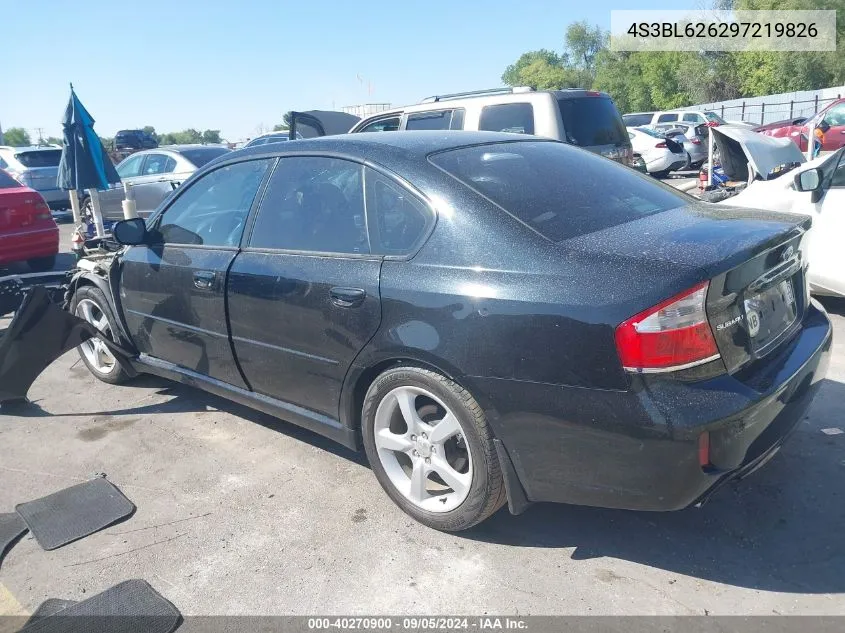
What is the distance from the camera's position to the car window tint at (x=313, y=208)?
127 inches

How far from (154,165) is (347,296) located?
1143 cm

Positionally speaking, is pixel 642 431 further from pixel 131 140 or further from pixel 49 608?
pixel 131 140

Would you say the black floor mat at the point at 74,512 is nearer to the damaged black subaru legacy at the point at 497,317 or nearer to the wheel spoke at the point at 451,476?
the damaged black subaru legacy at the point at 497,317

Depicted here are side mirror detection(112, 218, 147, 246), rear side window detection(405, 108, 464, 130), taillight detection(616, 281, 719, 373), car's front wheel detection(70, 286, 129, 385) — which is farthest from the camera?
rear side window detection(405, 108, 464, 130)

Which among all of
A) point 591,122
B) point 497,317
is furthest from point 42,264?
point 497,317

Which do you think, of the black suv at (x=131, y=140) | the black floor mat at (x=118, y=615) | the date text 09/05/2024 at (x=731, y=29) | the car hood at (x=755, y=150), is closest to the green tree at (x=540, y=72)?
the date text 09/05/2024 at (x=731, y=29)

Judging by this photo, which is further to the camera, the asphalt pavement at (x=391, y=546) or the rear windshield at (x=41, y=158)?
the rear windshield at (x=41, y=158)

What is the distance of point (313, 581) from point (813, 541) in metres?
2.03

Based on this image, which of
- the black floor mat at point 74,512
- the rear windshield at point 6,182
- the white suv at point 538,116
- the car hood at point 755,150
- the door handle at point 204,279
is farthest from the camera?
the rear windshield at point 6,182

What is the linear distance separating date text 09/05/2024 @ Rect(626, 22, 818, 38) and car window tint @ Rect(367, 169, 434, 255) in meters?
46.5

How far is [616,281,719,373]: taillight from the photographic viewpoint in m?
2.30

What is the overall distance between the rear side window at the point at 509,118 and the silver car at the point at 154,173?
6.50 m

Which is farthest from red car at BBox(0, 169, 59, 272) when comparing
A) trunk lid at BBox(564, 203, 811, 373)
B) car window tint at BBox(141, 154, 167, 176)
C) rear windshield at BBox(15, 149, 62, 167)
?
trunk lid at BBox(564, 203, 811, 373)

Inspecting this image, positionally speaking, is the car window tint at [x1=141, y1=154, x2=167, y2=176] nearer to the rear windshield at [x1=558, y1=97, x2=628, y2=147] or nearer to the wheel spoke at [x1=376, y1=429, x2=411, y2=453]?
the rear windshield at [x1=558, y1=97, x2=628, y2=147]
